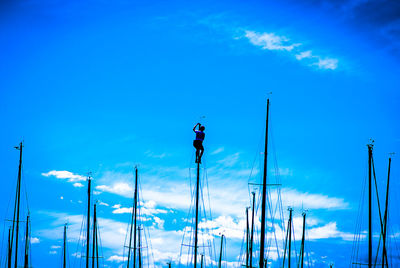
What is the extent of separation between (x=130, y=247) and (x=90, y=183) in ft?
22.5

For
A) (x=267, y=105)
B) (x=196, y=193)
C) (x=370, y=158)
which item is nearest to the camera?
(x=267, y=105)

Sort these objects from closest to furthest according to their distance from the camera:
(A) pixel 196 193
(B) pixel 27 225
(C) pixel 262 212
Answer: (C) pixel 262 212 < (A) pixel 196 193 < (B) pixel 27 225

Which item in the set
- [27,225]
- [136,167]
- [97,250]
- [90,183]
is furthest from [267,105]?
[27,225]

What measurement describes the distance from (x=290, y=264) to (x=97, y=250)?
63.2 feet

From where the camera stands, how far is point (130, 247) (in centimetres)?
4538

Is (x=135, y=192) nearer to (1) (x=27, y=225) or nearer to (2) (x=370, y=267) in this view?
(1) (x=27, y=225)

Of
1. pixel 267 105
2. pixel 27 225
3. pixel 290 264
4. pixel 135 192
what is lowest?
pixel 290 264

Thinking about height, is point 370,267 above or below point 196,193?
below

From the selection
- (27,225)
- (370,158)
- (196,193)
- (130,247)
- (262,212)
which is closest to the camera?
(262,212)

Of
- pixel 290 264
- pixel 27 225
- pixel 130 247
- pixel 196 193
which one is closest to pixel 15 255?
pixel 27 225

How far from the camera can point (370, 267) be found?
3647cm

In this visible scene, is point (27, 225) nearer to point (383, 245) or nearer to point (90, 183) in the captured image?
point (90, 183)

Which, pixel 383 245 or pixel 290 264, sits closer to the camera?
pixel 383 245

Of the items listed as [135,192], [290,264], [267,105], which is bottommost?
[290,264]
